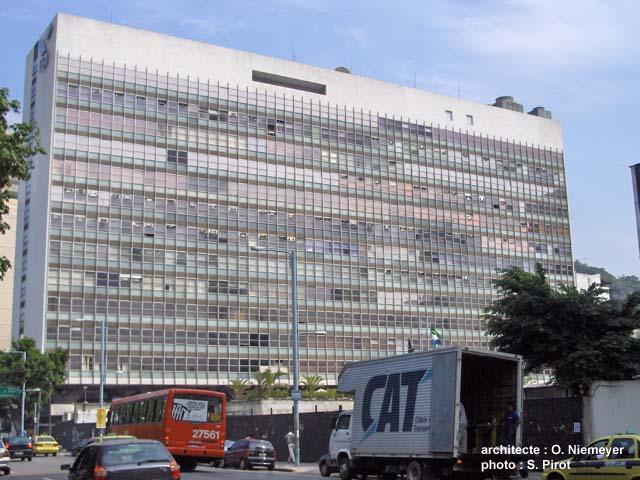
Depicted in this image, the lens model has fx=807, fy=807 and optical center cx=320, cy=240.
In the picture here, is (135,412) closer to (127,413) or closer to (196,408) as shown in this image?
(127,413)

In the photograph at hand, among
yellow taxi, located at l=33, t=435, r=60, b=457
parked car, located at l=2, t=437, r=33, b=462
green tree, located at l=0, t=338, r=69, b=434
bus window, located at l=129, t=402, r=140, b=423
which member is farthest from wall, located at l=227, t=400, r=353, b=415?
bus window, located at l=129, t=402, r=140, b=423

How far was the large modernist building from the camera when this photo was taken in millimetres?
72125

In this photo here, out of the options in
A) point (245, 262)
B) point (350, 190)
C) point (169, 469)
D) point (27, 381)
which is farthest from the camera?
point (350, 190)

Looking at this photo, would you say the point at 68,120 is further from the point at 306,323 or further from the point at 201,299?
the point at 306,323

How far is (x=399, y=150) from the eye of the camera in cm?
8812

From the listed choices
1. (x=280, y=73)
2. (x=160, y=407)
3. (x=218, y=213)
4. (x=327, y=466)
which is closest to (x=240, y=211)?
(x=218, y=213)

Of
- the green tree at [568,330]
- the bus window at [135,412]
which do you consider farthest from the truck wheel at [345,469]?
the bus window at [135,412]

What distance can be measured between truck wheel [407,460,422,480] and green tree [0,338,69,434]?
5099 centimetres

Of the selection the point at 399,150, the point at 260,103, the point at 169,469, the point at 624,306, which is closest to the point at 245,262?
the point at 260,103

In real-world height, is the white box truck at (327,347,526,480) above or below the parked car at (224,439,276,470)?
above

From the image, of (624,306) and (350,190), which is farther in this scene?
(350,190)

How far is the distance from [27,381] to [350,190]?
3649 cm

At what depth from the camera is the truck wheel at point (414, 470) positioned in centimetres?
2130

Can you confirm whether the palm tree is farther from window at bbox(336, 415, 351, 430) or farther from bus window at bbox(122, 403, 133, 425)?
window at bbox(336, 415, 351, 430)
